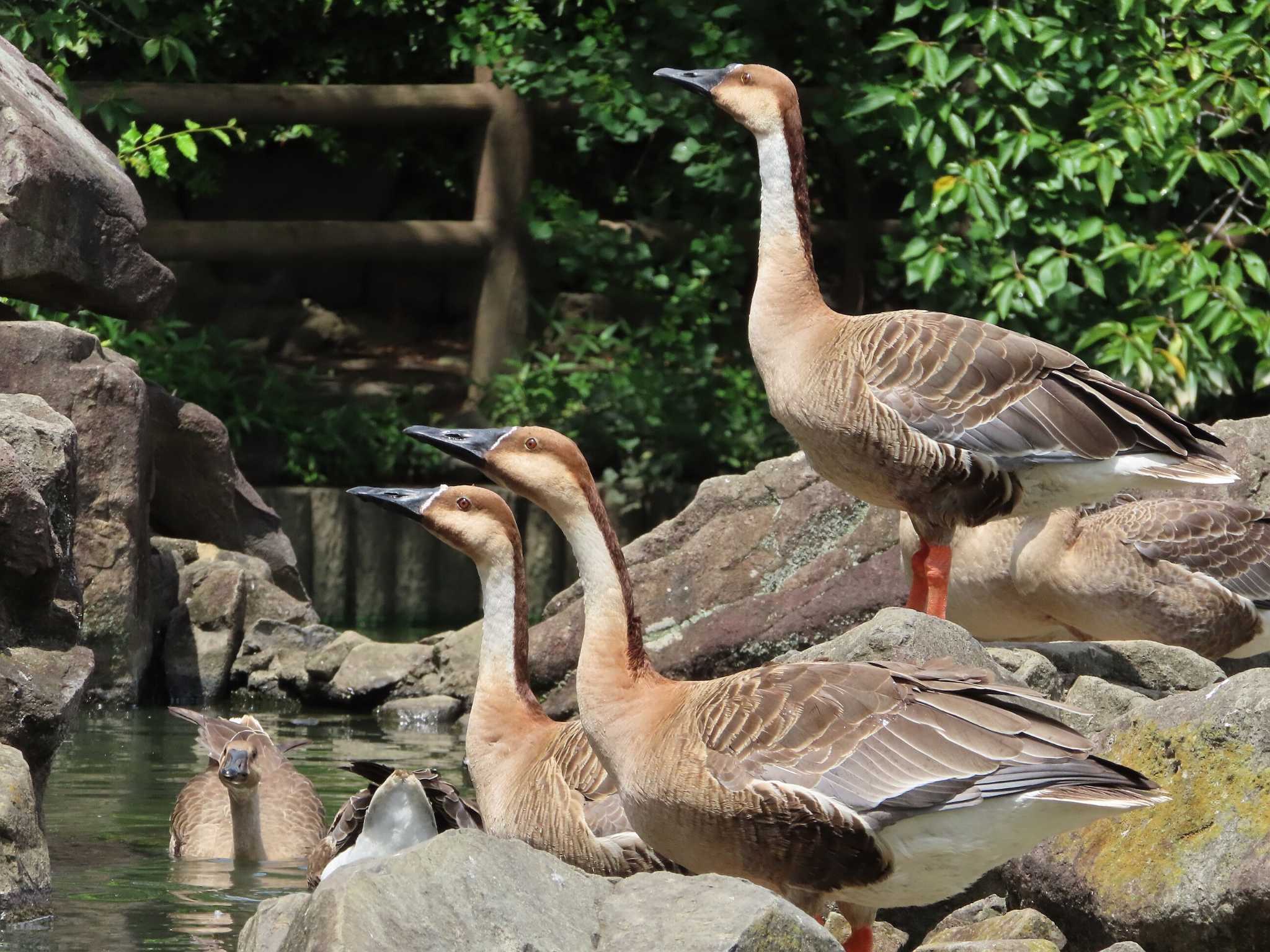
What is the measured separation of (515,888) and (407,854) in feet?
0.71

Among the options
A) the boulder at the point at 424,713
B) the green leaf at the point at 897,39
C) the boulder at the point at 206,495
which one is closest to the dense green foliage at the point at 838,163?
the green leaf at the point at 897,39

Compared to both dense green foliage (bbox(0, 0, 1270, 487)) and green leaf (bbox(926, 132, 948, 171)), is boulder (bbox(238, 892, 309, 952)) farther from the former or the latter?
green leaf (bbox(926, 132, 948, 171))

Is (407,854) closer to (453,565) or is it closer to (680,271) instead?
(453,565)

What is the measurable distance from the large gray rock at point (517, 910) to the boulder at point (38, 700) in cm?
252

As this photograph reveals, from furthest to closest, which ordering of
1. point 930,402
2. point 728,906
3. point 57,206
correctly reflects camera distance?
point 57,206 → point 930,402 → point 728,906

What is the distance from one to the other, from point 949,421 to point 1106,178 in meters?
5.03

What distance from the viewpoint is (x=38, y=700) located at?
19.0ft

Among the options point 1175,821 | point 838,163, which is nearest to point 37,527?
point 1175,821

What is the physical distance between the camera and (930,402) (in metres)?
5.80

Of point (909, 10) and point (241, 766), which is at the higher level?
point (909, 10)

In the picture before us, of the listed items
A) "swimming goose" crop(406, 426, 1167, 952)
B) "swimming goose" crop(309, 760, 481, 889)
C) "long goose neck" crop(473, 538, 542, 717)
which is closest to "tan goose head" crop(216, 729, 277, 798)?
"swimming goose" crop(309, 760, 481, 889)

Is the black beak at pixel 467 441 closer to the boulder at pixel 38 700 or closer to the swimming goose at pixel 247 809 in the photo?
the boulder at pixel 38 700

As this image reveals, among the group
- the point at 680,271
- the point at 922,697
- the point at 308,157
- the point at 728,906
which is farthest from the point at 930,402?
the point at 308,157

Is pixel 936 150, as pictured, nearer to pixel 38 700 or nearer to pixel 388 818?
pixel 38 700
